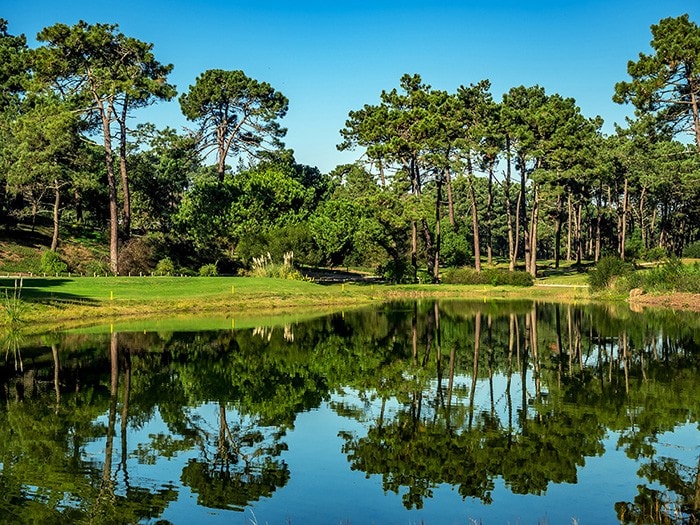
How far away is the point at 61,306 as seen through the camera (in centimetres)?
3769

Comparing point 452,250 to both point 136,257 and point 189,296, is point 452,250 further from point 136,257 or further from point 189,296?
point 189,296

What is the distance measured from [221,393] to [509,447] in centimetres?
851

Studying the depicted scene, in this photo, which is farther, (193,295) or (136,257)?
(136,257)

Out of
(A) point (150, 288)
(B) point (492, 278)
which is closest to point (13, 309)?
(A) point (150, 288)

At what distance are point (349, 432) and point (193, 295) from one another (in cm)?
3238

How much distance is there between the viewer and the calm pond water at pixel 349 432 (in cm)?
1108

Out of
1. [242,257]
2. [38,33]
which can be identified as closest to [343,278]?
[242,257]

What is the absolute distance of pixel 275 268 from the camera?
5947 cm

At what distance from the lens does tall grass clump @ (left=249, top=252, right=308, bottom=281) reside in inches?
2311

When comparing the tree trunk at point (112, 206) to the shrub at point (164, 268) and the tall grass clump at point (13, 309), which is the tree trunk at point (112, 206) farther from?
the tall grass clump at point (13, 309)

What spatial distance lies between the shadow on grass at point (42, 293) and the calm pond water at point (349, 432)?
833 centimetres

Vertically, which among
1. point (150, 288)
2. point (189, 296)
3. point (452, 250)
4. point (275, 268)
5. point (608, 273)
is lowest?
point (189, 296)

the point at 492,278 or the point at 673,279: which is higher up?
the point at 673,279

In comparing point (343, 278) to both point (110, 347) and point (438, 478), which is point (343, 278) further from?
point (438, 478)
